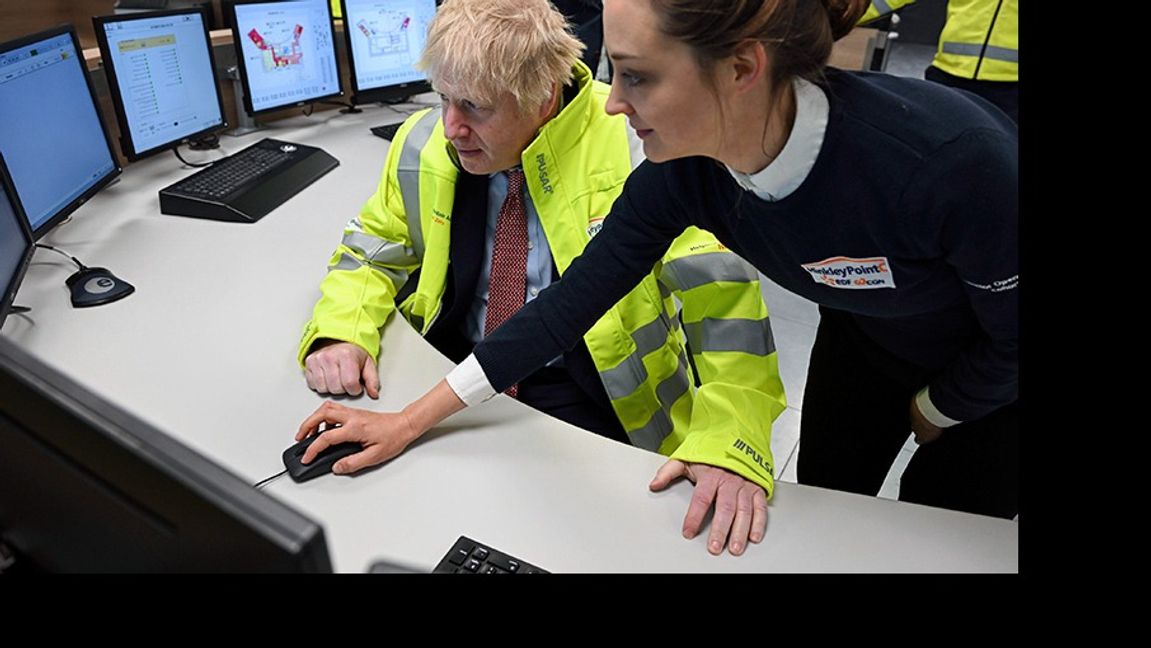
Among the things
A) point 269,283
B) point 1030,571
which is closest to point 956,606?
point 1030,571

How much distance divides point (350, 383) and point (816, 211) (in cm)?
73

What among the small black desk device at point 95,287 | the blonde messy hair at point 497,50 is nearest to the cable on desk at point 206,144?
the small black desk device at point 95,287

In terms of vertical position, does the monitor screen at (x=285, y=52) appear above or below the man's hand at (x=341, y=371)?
above

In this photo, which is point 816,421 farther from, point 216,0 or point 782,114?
point 216,0

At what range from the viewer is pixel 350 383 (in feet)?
3.92

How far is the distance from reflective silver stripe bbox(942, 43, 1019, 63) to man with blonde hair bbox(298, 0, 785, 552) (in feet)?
5.05

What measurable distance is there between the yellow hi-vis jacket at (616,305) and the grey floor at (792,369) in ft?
2.53

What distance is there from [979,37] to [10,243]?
98.5 inches

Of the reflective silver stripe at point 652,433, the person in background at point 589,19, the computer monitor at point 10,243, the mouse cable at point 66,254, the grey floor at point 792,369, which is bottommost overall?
the grey floor at point 792,369

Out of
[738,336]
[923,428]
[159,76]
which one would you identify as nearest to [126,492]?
[738,336]

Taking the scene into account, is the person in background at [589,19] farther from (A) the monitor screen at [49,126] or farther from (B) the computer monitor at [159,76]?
(A) the monitor screen at [49,126]

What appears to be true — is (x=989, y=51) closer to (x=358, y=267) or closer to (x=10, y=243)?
(x=358, y=267)

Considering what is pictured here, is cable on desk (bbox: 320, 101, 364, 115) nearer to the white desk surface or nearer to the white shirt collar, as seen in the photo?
the white desk surface

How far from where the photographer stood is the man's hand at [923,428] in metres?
1.21
